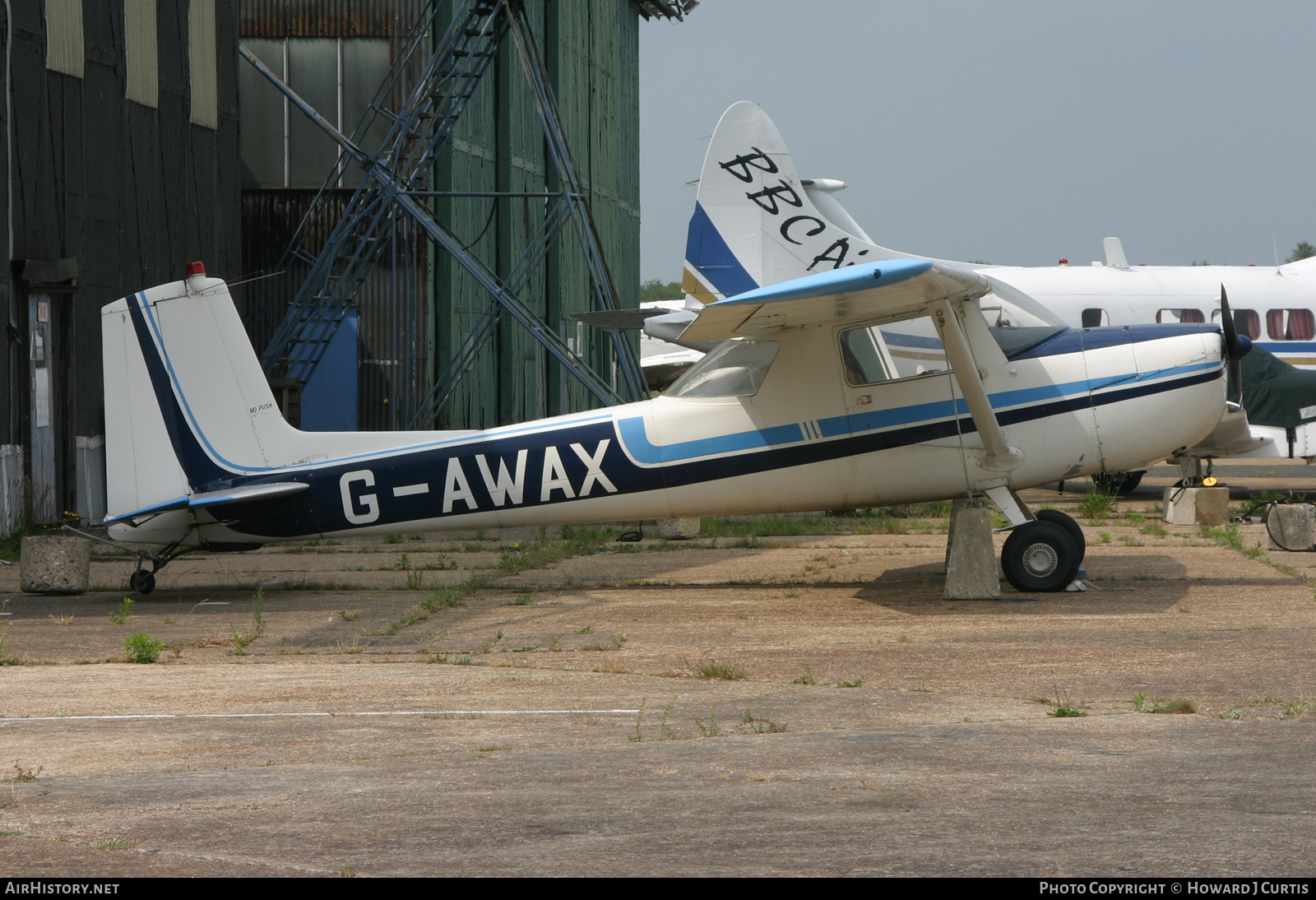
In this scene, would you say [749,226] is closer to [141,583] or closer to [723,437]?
[723,437]

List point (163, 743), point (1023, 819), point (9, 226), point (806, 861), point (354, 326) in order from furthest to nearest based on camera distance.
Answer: point (354, 326), point (9, 226), point (163, 743), point (1023, 819), point (806, 861)

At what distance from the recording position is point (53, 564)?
34.2 ft

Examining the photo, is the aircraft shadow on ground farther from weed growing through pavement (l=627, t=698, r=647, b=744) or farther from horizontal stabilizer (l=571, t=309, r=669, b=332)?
horizontal stabilizer (l=571, t=309, r=669, b=332)

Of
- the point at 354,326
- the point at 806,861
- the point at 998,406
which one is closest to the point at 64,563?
the point at 998,406

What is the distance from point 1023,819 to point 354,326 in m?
19.8

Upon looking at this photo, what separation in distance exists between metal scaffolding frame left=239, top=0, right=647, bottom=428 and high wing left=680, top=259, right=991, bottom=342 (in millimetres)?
7967

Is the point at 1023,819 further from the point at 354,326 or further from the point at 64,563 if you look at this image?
the point at 354,326

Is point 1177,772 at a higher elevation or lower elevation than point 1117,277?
lower

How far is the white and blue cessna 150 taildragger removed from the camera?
31.4 ft

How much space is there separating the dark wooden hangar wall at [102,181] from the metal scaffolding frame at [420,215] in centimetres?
155

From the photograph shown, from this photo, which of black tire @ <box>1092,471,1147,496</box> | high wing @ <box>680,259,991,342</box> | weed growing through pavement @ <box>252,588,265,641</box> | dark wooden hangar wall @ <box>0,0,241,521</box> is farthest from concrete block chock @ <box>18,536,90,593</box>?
black tire @ <box>1092,471,1147,496</box>

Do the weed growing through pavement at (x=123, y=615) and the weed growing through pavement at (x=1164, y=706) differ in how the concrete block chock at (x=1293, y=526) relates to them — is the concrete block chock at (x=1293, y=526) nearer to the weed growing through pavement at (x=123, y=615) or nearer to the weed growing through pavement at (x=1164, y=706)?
the weed growing through pavement at (x=1164, y=706)

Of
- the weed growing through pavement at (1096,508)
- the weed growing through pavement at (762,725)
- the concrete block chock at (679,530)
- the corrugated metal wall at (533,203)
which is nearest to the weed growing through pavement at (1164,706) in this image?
the weed growing through pavement at (762,725)

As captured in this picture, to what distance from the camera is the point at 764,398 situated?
9.75 meters
